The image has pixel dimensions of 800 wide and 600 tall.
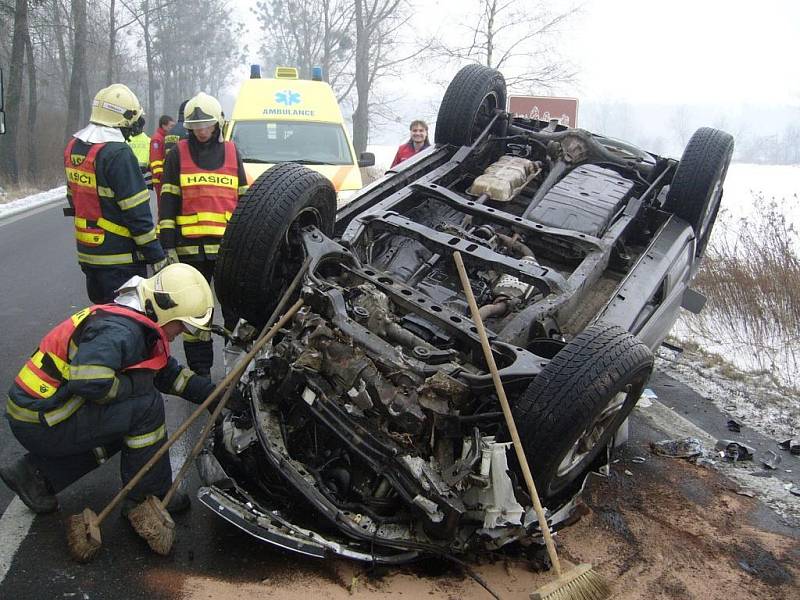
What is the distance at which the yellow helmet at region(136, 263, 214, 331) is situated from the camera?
3.17 metres

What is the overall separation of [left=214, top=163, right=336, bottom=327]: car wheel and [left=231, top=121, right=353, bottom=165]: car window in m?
3.60

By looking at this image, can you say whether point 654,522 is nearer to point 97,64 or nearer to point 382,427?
point 382,427

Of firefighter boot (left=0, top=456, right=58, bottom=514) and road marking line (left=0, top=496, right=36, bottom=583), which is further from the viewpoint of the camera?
firefighter boot (left=0, top=456, right=58, bottom=514)

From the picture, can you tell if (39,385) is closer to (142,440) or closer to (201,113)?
(142,440)

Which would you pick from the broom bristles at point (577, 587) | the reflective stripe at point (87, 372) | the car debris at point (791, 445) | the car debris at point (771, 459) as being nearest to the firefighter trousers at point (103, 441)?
the reflective stripe at point (87, 372)

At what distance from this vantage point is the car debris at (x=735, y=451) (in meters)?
4.50

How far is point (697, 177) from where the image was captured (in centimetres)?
499

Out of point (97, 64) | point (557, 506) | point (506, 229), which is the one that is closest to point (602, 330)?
point (557, 506)

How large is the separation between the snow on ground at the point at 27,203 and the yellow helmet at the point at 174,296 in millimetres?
10591

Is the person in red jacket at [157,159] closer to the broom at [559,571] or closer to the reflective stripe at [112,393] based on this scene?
the reflective stripe at [112,393]

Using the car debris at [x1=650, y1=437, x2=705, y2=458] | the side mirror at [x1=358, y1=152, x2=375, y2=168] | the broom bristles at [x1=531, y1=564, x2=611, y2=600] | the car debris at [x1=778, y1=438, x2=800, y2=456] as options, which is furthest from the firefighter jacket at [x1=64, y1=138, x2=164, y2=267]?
the car debris at [x1=778, y1=438, x2=800, y2=456]

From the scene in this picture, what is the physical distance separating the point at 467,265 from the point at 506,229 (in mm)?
798

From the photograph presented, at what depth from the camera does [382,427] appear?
3.04 meters

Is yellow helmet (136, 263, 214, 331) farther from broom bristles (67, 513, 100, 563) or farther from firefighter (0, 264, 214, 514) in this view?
broom bristles (67, 513, 100, 563)
